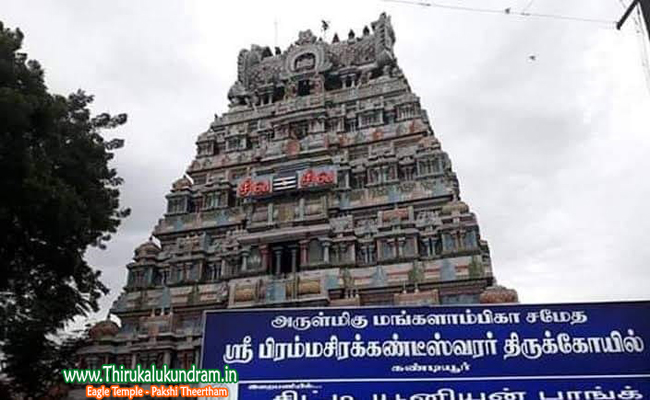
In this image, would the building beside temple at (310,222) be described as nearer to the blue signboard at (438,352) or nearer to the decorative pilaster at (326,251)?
the decorative pilaster at (326,251)

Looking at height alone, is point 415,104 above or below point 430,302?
above

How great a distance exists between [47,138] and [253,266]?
806 centimetres

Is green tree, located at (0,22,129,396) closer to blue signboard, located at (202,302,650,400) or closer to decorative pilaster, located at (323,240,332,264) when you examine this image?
decorative pilaster, located at (323,240,332,264)

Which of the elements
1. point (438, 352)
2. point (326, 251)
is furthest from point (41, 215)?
point (438, 352)

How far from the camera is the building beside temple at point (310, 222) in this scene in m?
17.1

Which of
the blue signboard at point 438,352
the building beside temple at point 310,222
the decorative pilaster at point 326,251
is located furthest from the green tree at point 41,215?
the blue signboard at point 438,352

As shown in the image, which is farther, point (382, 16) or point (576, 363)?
point (382, 16)

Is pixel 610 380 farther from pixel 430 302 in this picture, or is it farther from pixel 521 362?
pixel 430 302

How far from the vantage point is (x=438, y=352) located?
24.4 ft

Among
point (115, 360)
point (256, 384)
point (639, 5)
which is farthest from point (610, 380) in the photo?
point (115, 360)

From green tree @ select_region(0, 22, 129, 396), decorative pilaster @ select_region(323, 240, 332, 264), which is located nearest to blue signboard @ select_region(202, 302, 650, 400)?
green tree @ select_region(0, 22, 129, 396)

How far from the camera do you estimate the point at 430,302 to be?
16.0 metres

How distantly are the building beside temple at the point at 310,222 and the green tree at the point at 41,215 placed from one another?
288 centimetres

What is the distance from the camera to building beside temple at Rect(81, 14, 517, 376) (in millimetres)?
17109
